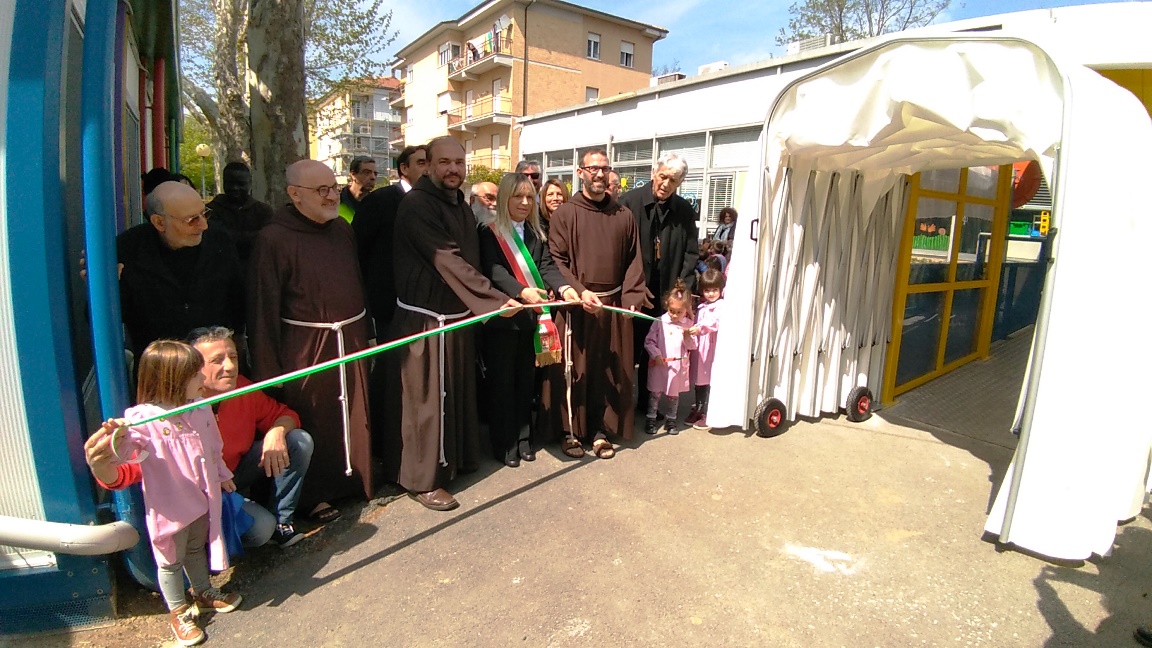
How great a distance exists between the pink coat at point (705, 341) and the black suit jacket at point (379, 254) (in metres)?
2.37

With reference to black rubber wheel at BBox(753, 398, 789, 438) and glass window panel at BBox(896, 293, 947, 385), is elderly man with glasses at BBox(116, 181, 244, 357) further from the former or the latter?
glass window panel at BBox(896, 293, 947, 385)

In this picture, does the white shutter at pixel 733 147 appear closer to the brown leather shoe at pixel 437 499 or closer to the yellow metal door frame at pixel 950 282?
the yellow metal door frame at pixel 950 282

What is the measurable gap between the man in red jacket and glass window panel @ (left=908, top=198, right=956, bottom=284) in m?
4.95

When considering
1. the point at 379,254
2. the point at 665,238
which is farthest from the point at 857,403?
the point at 379,254

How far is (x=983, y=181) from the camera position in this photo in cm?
600

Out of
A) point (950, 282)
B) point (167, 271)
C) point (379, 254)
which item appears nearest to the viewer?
point (167, 271)

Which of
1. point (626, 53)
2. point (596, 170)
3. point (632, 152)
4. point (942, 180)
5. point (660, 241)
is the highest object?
point (626, 53)

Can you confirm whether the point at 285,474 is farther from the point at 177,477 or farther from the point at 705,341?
the point at 705,341

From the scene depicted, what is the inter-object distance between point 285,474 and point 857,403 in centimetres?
432

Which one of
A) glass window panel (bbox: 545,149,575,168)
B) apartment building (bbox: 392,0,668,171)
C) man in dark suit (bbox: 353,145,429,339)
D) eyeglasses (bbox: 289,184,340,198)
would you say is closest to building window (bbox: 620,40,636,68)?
apartment building (bbox: 392,0,668,171)

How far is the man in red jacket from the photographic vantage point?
275 centimetres

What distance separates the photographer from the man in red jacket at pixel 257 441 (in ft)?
9.04

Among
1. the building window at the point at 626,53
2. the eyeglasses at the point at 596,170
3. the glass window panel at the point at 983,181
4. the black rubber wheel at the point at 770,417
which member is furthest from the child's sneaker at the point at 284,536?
the building window at the point at 626,53

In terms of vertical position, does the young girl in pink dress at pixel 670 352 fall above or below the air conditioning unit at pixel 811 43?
below
